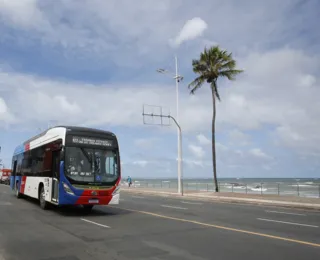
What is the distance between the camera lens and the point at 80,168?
1500 cm

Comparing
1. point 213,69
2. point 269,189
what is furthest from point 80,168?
point 269,189

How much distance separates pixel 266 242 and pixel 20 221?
27.8ft

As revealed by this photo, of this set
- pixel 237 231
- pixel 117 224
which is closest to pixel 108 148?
pixel 117 224

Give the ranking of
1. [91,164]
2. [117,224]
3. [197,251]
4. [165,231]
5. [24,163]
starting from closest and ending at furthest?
1. [197,251]
2. [165,231]
3. [117,224]
4. [91,164]
5. [24,163]

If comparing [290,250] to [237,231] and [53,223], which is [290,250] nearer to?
[237,231]

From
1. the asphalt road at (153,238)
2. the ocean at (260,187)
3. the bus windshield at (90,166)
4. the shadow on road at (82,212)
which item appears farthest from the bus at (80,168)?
the ocean at (260,187)

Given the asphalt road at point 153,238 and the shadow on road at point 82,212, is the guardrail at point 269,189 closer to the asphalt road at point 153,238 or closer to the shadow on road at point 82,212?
the shadow on road at point 82,212

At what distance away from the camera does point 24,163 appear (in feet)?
74.3

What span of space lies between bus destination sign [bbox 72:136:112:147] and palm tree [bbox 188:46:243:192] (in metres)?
20.0

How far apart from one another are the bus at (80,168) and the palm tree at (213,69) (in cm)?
1972

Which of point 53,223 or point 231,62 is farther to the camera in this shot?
A: point 231,62

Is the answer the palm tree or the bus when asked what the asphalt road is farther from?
the palm tree

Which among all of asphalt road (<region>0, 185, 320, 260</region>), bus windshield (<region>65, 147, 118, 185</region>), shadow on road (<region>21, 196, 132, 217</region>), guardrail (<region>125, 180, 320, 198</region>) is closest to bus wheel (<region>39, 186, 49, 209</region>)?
shadow on road (<region>21, 196, 132, 217</region>)

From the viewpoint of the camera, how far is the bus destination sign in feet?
50.2
